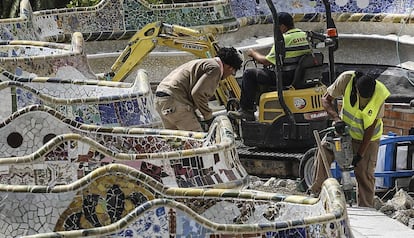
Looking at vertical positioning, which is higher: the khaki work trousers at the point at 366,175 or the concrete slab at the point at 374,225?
the khaki work trousers at the point at 366,175

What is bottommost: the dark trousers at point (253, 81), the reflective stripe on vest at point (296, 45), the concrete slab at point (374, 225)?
the concrete slab at point (374, 225)

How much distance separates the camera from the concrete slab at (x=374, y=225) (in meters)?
8.54

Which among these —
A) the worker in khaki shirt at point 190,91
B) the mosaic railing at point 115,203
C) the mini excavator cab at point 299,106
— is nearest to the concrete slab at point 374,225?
the worker in khaki shirt at point 190,91

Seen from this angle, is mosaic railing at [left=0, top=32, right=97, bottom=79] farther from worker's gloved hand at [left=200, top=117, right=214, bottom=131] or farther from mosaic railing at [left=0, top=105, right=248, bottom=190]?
mosaic railing at [left=0, top=105, right=248, bottom=190]

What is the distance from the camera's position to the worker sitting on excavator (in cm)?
1188

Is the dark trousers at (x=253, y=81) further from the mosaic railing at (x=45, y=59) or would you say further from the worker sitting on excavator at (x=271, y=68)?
the mosaic railing at (x=45, y=59)

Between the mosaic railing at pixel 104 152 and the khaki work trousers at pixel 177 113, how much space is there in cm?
302

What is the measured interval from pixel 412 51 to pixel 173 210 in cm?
1180

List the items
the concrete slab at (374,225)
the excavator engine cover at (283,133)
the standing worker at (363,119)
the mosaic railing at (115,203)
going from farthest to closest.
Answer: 1. the excavator engine cover at (283,133)
2. the standing worker at (363,119)
3. the concrete slab at (374,225)
4. the mosaic railing at (115,203)

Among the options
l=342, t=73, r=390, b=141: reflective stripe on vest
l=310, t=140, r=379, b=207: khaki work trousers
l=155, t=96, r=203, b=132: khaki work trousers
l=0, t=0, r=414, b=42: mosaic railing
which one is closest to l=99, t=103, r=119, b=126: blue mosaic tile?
l=155, t=96, r=203, b=132: khaki work trousers

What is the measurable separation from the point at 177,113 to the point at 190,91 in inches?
9.9

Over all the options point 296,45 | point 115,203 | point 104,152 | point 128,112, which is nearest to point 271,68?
point 296,45

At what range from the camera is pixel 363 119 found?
9.99 metres

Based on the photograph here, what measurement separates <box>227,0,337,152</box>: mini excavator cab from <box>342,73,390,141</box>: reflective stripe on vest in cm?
163
